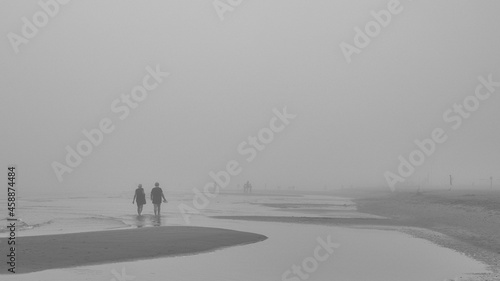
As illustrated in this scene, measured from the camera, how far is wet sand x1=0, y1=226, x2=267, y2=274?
589 inches

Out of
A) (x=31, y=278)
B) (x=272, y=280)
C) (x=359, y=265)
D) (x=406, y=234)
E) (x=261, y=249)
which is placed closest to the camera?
(x=31, y=278)

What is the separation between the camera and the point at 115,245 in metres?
18.3

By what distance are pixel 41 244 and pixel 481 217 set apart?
26133 mm

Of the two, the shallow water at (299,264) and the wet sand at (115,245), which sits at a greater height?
the wet sand at (115,245)

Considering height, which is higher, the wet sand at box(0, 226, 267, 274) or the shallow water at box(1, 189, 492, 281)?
the wet sand at box(0, 226, 267, 274)

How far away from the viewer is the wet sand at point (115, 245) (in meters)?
15.0

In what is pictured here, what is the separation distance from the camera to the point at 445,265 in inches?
643

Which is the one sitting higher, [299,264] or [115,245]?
[115,245]

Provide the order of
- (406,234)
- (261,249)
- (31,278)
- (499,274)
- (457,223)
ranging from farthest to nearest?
(457,223) < (406,234) < (261,249) < (499,274) < (31,278)

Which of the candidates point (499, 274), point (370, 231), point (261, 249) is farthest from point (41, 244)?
point (370, 231)

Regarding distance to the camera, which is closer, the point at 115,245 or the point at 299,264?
the point at 299,264

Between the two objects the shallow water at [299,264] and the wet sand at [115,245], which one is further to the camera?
the wet sand at [115,245]

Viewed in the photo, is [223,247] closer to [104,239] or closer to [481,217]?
[104,239]

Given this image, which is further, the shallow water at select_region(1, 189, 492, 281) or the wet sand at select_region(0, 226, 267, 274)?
the wet sand at select_region(0, 226, 267, 274)
